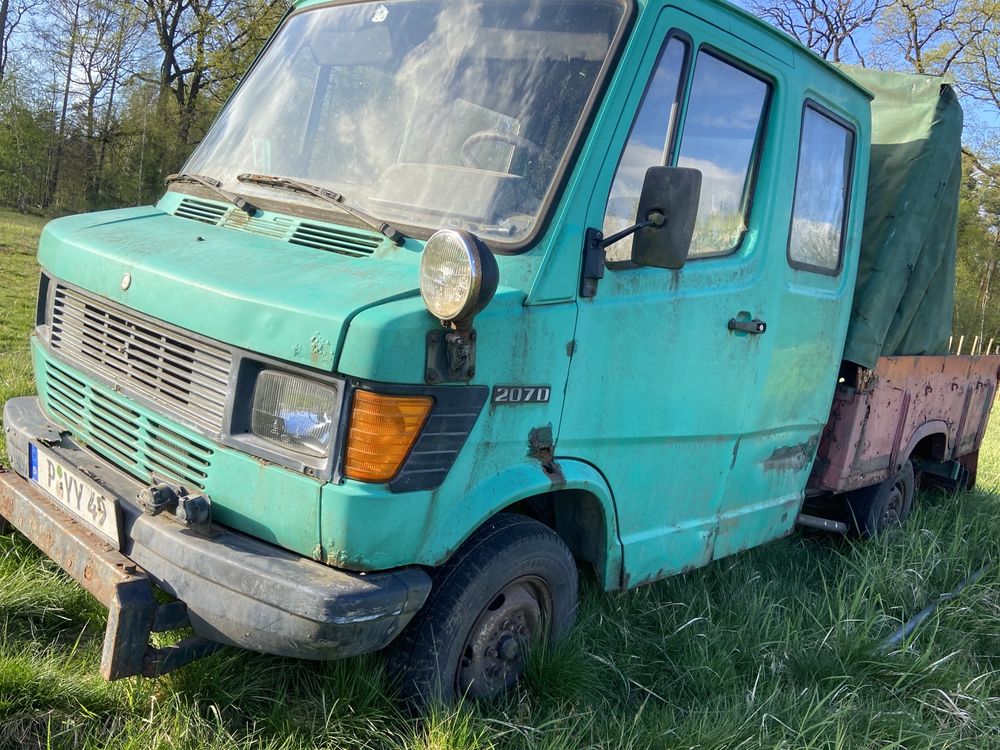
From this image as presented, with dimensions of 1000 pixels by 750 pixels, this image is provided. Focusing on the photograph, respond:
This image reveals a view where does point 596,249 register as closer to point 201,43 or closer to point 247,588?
point 247,588

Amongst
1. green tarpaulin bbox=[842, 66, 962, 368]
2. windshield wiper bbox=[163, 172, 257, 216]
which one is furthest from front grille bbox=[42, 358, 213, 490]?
green tarpaulin bbox=[842, 66, 962, 368]

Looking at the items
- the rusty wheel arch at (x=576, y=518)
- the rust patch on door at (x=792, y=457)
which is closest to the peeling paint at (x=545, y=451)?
the rusty wheel arch at (x=576, y=518)

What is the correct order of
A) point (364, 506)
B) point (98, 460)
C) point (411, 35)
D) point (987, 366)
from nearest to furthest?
point (364, 506) → point (98, 460) → point (411, 35) → point (987, 366)

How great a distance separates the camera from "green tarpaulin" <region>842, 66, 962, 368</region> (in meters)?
4.69

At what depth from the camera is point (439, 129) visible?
302 centimetres

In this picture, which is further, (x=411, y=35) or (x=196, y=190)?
(x=196, y=190)

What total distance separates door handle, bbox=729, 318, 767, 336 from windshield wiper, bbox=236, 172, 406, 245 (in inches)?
57.3

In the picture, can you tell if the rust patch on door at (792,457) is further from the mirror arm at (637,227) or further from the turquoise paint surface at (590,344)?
the mirror arm at (637,227)

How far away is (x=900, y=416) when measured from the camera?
5.09 m

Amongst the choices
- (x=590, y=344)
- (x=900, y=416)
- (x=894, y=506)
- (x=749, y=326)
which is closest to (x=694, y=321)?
(x=749, y=326)

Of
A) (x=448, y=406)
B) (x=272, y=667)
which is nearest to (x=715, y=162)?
(x=448, y=406)

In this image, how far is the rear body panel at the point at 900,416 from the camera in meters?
4.65

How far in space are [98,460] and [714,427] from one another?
2329 millimetres

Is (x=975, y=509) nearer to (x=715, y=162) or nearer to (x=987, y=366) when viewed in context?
(x=987, y=366)
